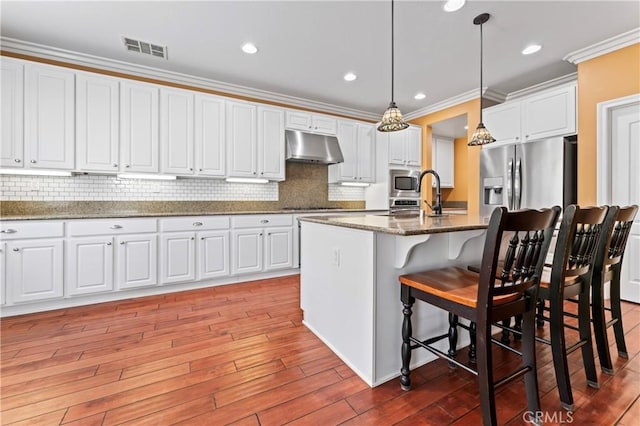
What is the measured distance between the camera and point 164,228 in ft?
10.8

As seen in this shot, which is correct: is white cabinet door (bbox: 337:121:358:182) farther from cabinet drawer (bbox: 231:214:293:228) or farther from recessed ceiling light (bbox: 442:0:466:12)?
recessed ceiling light (bbox: 442:0:466:12)

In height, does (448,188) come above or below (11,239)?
above

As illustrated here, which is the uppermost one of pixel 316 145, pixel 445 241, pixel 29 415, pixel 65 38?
pixel 65 38

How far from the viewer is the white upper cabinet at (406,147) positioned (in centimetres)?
513

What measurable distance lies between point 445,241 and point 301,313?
1.49 m

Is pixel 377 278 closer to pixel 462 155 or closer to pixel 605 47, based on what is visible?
pixel 605 47

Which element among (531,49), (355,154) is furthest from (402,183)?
(531,49)

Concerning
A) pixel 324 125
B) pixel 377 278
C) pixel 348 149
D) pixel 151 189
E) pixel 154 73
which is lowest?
pixel 377 278

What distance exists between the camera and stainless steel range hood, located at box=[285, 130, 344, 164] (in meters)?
4.29

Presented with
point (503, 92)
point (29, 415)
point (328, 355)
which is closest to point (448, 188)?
point (503, 92)

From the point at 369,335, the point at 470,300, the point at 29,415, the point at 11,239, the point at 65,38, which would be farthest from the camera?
the point at 65,38

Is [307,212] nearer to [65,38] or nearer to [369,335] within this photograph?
[369,335]

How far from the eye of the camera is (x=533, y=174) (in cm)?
354

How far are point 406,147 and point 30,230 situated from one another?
16.9 ft
